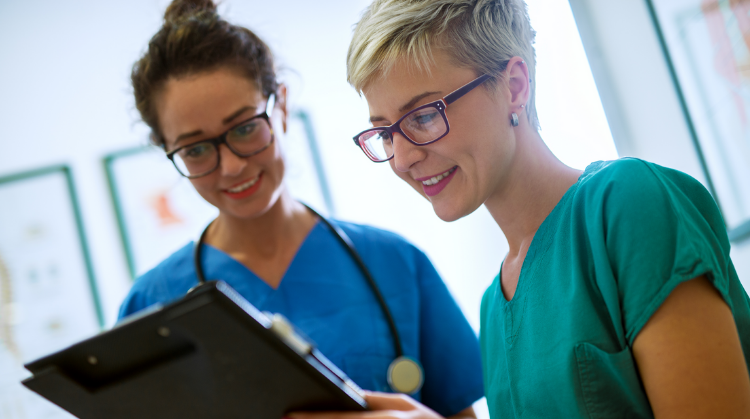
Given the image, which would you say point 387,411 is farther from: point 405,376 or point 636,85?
point 636,85

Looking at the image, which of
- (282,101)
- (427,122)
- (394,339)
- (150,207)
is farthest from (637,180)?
(150,207)

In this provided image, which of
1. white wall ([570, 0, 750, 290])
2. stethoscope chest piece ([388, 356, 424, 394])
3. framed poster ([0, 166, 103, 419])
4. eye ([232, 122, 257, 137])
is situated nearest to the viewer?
stethoscope chest piece ([388, 356, 424, 394])

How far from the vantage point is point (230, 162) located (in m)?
1.14

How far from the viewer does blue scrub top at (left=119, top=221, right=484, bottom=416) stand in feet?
3.86

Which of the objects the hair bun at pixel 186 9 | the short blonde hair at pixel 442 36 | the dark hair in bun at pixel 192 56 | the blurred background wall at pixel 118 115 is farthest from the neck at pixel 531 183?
the blurred background wall at pixel 118 115

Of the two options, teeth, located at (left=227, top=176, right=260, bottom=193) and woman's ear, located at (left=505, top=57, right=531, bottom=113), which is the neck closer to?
woman's ear, located at (left=505, top=57, right=531, bottom=113)

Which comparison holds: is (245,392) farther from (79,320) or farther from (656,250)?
(79,320)

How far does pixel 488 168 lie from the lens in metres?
0.77

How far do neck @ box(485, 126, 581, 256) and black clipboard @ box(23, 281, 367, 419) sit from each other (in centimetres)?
33

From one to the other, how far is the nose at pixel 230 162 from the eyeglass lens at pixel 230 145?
1 cm

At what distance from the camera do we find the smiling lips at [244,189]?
119 centimetres

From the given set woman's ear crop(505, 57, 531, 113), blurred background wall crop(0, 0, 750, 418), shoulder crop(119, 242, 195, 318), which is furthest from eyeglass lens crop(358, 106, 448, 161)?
blurred background wall crop(0, 0, 750, 418)

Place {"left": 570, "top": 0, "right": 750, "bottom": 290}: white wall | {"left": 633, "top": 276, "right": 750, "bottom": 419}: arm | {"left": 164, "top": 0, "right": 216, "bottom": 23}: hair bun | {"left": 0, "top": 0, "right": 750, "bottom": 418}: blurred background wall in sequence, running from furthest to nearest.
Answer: {"left": 0, "top": 0, "right": 750, "bottom": 418}: blurred background wall < {"left": 570, "top": 0, "right": 750, "bottom": 290}: white wall < {"left": 164, "top": 0, "right": 216, "bottom": 23}: hair bun < {"left": 633, "top": 276, "right": 750, "bottom": 419}: arm

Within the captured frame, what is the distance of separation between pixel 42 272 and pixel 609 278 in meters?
2.42
